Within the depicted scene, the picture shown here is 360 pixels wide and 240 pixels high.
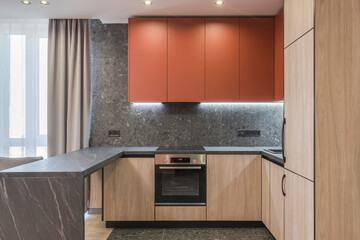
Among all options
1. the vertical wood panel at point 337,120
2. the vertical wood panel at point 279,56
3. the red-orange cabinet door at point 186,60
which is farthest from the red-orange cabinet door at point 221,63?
the vertical wood panel at point 337,120

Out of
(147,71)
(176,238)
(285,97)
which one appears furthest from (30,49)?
(285,97)

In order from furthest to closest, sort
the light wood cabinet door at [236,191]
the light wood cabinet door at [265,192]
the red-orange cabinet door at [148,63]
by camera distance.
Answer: the red-orange cabinet door at [148,63] < the light wood cabinet door at [236,191] < the light wood cabinet door at [265,192]

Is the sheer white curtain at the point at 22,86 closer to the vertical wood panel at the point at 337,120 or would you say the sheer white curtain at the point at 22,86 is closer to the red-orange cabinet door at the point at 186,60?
the red-orange cabinet door at the point at 186,60

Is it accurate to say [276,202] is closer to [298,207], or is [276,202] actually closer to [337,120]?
[298,207]

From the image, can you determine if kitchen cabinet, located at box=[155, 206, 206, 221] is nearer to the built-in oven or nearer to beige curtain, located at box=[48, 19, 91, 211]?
the built-in oven

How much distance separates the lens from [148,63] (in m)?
3.24

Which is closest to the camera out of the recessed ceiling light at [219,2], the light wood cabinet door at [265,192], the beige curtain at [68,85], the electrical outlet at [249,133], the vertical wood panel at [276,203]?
the vertical wood panel at [276,203]

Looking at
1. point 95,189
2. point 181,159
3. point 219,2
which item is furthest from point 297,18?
point 95,189

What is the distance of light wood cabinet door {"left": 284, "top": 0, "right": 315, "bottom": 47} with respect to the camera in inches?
67.4

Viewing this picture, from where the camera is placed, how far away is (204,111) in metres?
3.55

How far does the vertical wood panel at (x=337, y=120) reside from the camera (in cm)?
162

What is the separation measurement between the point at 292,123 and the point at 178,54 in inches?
68.1

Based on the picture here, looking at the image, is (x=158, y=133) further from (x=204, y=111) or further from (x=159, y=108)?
(x=204, y=111)

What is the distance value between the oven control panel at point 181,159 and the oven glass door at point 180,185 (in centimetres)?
4
